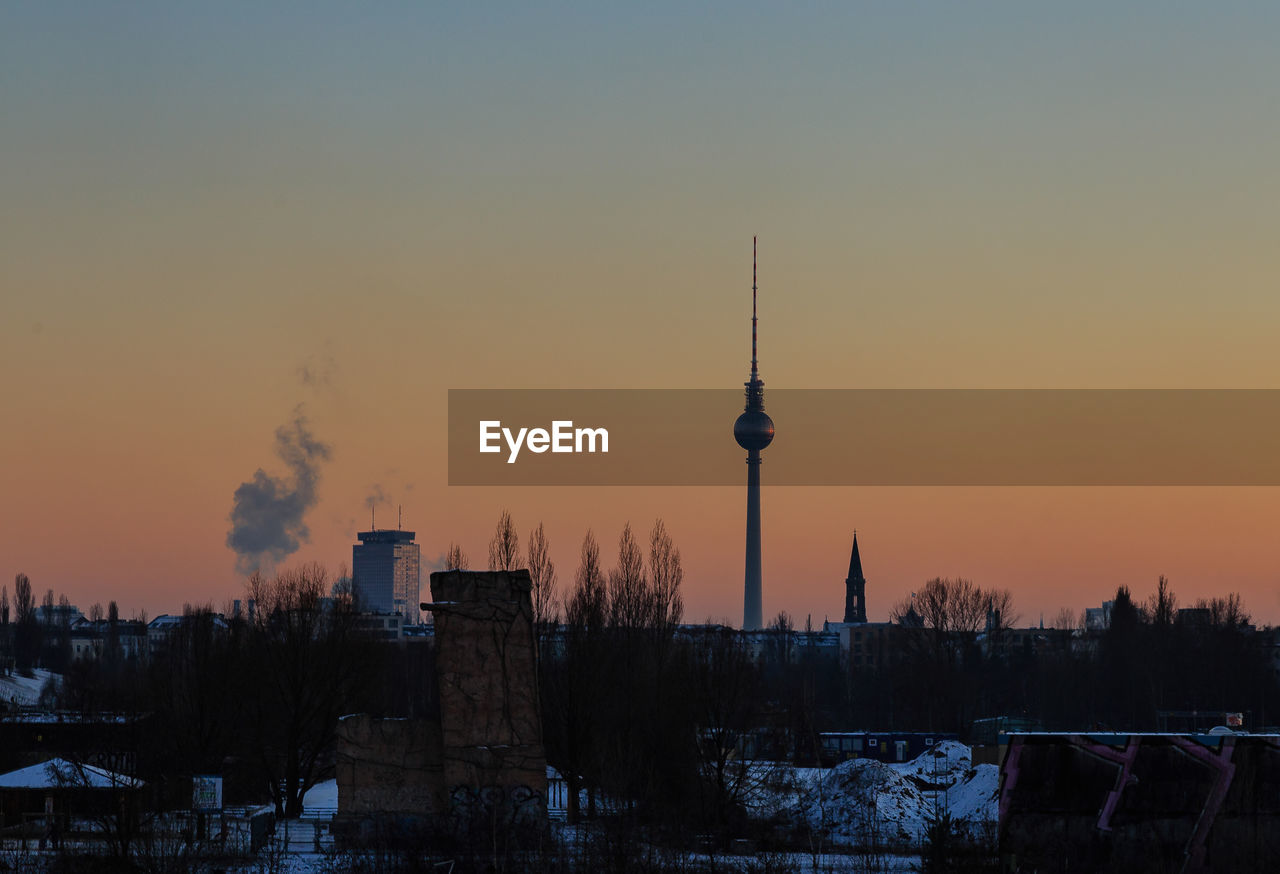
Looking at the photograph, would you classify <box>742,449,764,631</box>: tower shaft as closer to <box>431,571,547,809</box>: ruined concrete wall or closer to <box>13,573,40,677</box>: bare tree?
<box>13,573,40,677</box>: bare tree

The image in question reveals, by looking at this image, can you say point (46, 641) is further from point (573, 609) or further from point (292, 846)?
point (292, 846)

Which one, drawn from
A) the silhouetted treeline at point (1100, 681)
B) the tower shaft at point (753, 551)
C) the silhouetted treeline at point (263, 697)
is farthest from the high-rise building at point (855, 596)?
the silhouetted treeline at point (263, 697)

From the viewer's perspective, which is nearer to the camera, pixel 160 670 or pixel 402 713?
pixel 160 670

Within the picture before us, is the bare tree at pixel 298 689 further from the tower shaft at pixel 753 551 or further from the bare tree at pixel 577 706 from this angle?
the tower shaft at pixel 753 551

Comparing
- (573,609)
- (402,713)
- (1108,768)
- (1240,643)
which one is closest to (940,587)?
(1240,643)

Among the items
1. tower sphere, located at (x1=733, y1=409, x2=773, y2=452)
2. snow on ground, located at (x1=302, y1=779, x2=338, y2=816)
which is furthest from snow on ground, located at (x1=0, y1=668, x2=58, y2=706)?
tower sphere, located at (x1=733, y1=409, x2=773, y2=452)

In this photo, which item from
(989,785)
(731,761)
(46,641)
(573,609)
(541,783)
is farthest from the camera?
(46,641)

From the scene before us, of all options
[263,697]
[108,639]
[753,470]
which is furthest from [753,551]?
[263,697]

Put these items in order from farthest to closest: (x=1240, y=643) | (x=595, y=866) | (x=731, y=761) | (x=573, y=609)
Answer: (x=1240, y=643)
(x=573, y=609)
(x=731, y=761)
(x=595, y=866)

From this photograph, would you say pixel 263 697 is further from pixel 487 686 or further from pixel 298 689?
pixel 487 686
